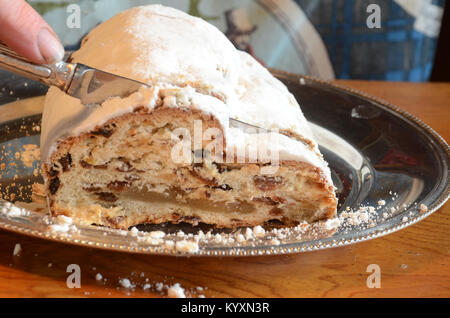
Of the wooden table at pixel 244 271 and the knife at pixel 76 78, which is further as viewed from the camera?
the knife at pixel 76 78

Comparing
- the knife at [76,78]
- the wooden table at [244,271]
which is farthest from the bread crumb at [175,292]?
the knife at [76,78]

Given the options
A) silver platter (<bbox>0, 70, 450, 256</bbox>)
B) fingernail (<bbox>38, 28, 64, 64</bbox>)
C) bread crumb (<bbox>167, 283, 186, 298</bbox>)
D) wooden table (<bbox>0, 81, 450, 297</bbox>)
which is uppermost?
fingernail (<bbox>38, 28, 64, 64</bbox>)

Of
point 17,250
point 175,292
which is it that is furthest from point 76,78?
point 175,292

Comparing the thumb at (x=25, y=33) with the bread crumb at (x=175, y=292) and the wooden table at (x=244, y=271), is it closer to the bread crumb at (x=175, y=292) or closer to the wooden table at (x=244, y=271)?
the wooden table at (x=244, y=271)

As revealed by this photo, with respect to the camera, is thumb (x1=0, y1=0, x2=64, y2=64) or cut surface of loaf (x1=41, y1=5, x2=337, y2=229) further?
cut surface of loaf (x1=41, y1=5, x2=337, y2=229)

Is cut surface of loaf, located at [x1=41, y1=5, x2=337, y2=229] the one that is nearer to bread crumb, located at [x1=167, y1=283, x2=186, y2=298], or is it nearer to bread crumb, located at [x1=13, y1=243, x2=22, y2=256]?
bread crumb, located at [x1=13, y1=243, x2=22, y2=256]

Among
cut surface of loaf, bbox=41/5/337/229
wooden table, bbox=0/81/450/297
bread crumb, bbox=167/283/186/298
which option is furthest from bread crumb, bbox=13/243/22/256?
bread crumb, bbox=167/283/186/298

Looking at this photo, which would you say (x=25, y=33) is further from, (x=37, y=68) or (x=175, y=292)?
(x=175, y=292)
